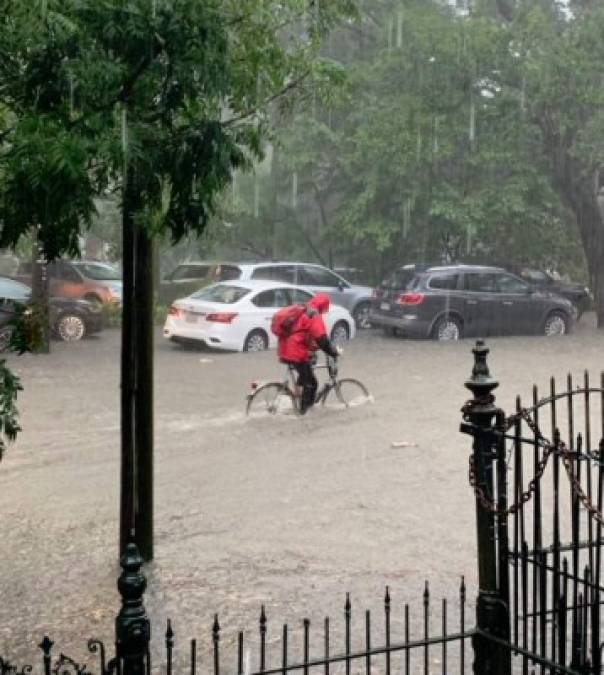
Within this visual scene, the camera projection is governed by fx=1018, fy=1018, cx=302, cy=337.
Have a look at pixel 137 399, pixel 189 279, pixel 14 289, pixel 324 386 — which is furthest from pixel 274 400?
pixel 189 279

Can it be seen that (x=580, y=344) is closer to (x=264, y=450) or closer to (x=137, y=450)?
(x=264, y=450)

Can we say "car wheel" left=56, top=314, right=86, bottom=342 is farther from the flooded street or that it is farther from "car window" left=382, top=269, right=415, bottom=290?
"car window" left=382, top=269, right=415, bottom=290

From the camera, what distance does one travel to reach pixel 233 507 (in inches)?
342

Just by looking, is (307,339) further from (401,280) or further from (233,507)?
(401,280)

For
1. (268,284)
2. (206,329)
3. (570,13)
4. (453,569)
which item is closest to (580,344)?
(268,284)

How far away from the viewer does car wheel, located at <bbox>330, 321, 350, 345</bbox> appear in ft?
65.9

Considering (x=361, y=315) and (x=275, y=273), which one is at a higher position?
(x=275, y=273)

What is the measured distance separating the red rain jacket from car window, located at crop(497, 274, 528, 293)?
35.3 feet

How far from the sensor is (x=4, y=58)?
4.30 metres

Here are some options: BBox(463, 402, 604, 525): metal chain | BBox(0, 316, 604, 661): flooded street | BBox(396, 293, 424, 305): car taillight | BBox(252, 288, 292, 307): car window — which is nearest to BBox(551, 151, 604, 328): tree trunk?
BBox(396, 293, 424, 305): car taillight

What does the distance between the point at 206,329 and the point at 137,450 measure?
1077 centimetres

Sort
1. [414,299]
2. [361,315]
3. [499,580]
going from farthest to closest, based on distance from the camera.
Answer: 1. [361,315]
2. [414,299]
3. [499,580]

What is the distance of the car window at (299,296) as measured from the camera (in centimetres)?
1902

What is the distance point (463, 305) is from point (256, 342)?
5.03 metres
